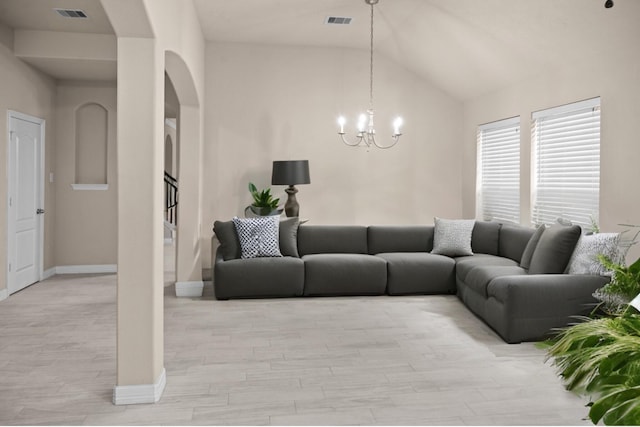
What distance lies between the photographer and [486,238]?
6.32 meters

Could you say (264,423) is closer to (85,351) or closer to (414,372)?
(414,372)

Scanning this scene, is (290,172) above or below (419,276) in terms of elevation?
above

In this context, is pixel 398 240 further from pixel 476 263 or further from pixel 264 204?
pixel 264 204

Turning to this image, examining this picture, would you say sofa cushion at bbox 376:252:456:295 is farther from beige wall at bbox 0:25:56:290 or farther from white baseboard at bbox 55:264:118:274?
beige wall at bbox 0:25:56:290

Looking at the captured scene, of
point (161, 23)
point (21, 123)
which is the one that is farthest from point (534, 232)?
point (21, 123)

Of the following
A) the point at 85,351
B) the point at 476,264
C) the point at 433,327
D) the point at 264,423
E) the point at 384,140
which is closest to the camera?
the point at 264,423

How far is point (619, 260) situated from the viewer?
4.12 metres

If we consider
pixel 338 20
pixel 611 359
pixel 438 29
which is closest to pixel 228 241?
pixel 338 20

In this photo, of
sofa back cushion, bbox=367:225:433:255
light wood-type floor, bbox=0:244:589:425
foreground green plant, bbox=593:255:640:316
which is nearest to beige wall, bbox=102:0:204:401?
light wood-type floor, bbox=0:244:589:425

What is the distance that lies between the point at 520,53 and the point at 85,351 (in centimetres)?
471

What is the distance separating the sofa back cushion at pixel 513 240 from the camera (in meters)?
5.63

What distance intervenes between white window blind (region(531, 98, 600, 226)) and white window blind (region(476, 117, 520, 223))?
44 centimetres

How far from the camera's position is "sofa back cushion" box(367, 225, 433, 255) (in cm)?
655

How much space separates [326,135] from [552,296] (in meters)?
3.77
